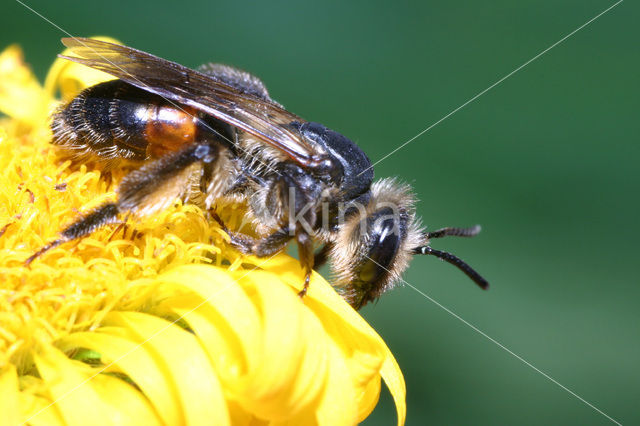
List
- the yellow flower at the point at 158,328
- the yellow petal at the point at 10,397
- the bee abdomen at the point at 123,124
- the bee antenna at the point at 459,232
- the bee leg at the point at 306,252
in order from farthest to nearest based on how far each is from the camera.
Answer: the bee antenna at the point at 459,232, the bee abdomen at the point at 123,124, the bee leg at the point at 306,252, the yellow flower at the point at 158,328, the yellow petal at the point at 10,397

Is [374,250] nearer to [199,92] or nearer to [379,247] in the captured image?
[379,247]

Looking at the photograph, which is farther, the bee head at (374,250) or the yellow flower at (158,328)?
the bee head at (374,250)

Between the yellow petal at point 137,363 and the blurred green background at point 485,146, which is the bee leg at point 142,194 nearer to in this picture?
the yellow petal at point 137,363

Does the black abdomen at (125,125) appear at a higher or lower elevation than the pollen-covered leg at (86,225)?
higher

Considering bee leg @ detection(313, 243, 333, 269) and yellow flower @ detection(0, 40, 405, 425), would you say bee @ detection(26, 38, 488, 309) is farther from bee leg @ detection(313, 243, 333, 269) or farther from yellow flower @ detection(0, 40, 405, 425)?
yellow flower @ detection(0, 40, 405, 425)

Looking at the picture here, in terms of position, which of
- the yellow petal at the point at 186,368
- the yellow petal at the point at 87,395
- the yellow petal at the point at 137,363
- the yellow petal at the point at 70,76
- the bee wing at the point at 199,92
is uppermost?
the bee wing at the point at 199,92

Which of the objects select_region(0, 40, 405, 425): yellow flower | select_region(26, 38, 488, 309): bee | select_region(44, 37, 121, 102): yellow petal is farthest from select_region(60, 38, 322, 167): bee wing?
select_region(44, 37, 121, 102): yellow petal

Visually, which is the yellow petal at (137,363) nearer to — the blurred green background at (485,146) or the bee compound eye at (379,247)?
the bee compound eye at (379,247)

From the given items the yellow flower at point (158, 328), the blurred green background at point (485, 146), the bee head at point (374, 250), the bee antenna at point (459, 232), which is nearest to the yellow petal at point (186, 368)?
the yellow flower at point (158, 328)

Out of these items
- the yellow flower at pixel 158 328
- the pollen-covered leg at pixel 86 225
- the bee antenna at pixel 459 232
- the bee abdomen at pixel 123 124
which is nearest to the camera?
the yellow flower at pixel 158 328
